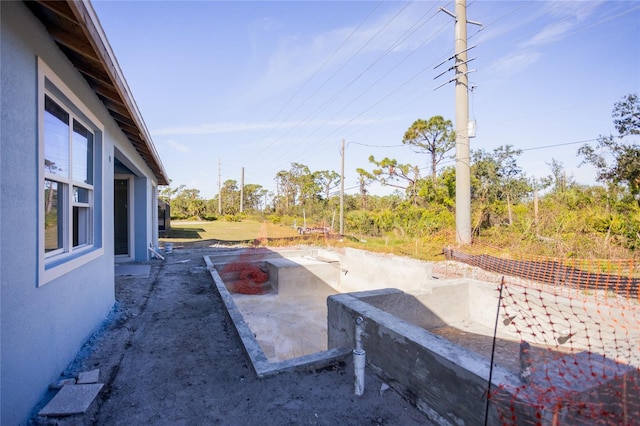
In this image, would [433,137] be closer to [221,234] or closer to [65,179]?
[221,234]

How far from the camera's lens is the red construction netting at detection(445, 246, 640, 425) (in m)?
1.86

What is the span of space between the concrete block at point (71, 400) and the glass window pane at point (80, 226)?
188cm

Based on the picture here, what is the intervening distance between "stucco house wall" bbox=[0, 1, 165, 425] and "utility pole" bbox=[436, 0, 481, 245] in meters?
12.7

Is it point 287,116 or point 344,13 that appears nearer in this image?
point 344,13

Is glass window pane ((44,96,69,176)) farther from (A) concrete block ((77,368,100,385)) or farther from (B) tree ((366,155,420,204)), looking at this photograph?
(B) tree ((366,155,420,204))

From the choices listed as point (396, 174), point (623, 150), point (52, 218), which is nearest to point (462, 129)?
point (623, 150)

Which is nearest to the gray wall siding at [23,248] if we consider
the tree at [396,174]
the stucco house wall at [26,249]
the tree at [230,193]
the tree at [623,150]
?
the stucco house wall at [26,249]

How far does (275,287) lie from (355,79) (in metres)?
12.9

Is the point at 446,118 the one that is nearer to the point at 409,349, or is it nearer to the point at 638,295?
the point at 638,295

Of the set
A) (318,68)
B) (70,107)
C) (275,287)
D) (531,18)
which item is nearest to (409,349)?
(70,107)

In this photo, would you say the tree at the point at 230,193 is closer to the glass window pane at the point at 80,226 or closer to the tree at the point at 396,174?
the tree at the point at 396,174

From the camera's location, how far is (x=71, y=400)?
2414 millimetres

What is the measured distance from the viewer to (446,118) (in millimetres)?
22438

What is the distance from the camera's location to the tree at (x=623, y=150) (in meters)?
10.4
